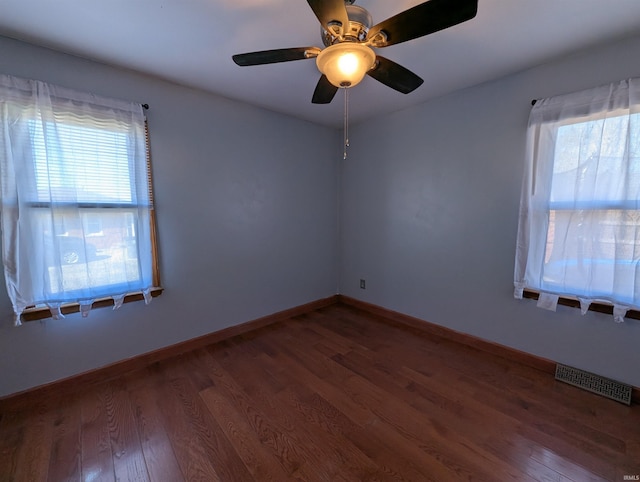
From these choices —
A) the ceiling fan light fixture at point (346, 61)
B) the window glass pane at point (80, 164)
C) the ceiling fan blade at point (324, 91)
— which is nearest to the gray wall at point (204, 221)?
the window glass pane at point (80, 164)

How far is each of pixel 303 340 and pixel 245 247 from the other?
1.16 meters

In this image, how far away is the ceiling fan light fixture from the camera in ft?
3.84

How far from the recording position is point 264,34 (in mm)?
1624

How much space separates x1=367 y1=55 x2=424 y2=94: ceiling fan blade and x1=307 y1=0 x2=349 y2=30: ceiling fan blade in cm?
37

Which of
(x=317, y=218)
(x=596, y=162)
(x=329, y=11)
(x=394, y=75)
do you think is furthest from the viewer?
(x=317, y=218)

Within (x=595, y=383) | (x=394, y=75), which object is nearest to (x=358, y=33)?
(x=394, y=75)

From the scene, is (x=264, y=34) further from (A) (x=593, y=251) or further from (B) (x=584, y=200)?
(A) (x=593, y=251)

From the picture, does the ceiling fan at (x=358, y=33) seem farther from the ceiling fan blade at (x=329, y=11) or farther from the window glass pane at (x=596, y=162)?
the window glass pane at (x=596, y=162)

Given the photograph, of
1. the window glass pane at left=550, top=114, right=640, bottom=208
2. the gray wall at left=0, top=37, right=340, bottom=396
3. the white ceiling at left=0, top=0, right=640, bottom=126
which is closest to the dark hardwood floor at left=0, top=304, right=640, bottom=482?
the gray wall at left=0, top=37, right=340, bottom=396

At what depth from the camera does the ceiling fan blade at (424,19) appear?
972 millimetres

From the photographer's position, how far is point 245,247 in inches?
111

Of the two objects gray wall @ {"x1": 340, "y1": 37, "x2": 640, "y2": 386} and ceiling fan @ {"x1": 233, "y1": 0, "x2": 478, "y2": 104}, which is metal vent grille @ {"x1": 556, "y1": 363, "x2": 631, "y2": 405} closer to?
gray wall @ {"x1": 340, "y1": 37, "x2": 640, "y2": 386}

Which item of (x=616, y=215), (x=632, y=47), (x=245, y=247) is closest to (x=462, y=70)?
(x=632, y=47)

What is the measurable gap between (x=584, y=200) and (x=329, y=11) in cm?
211
